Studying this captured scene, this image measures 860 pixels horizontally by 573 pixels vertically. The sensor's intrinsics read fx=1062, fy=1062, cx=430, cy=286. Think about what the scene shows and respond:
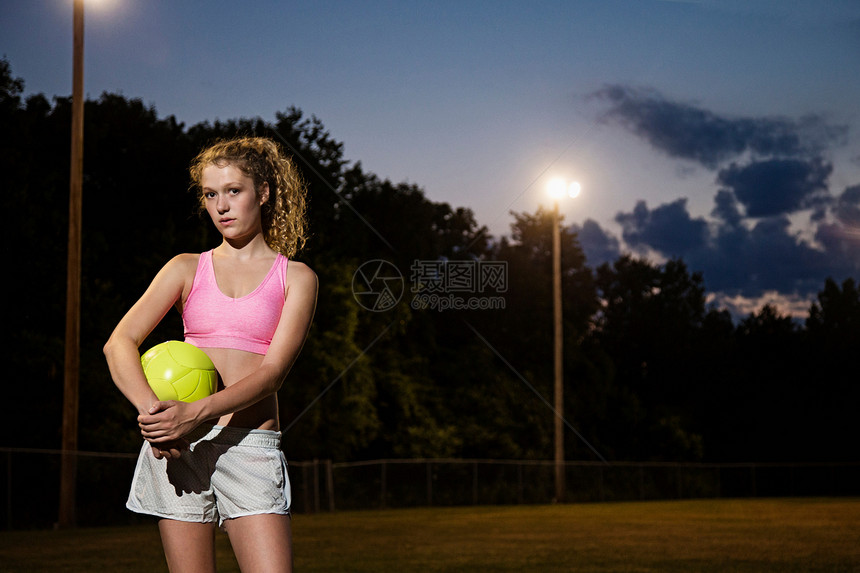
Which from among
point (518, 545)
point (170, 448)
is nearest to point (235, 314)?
point (170, 448)

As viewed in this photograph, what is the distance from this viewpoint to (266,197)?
12.5 feet

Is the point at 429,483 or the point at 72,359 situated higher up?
the point at 72,359

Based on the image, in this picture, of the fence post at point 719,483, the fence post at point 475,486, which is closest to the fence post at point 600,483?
the fence post at point 475,486

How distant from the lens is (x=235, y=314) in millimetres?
3598

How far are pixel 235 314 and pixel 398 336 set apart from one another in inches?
1550

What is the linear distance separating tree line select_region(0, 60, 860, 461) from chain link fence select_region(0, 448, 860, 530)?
7.63ft

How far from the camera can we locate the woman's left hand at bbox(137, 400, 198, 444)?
10.5 ft

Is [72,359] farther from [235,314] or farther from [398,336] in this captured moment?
[398,336]

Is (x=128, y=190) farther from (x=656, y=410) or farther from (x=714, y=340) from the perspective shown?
(x=714, y=340)

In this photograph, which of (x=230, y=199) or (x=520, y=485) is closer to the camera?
(x=230, y=199)

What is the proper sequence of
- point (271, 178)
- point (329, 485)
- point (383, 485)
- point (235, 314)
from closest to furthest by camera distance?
point (235, 314) < point (271, 178) < point (329, 485) < point (383, 485)

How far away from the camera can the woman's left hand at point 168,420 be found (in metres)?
3.20

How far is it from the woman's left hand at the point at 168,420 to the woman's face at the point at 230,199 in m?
0.73

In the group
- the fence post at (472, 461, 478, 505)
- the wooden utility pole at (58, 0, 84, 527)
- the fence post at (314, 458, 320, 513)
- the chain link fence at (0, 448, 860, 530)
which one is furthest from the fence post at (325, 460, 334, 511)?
Result: the wooden utility pole at (58, 0, 84, 527)
